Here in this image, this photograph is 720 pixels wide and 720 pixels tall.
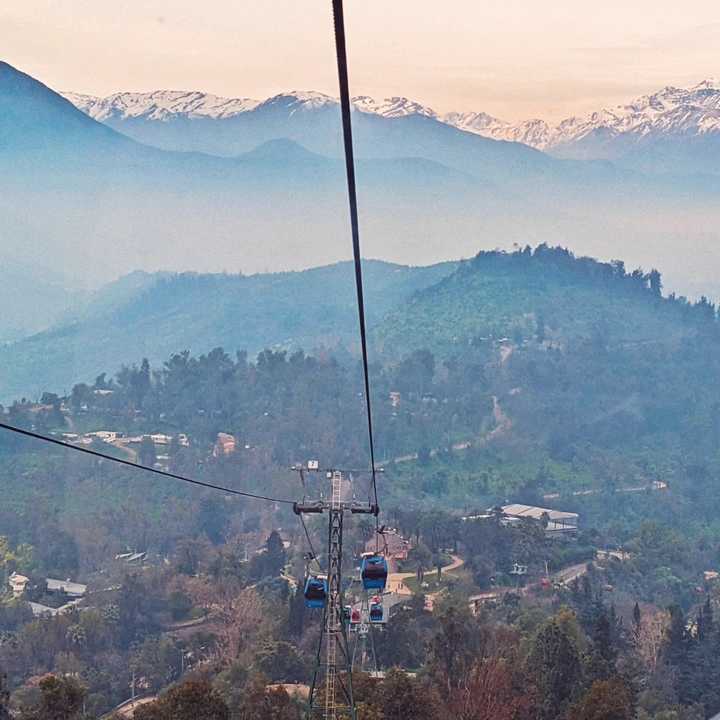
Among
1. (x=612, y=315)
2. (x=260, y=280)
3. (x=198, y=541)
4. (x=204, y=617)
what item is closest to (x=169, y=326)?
(x=260, y=280)

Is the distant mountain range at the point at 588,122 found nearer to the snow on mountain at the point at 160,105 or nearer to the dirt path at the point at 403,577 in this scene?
the snow on mountain at the point at 160,105

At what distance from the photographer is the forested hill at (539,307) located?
62250 millimetres

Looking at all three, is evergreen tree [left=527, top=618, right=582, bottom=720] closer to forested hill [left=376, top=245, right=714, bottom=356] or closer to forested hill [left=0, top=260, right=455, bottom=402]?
forested hill [left=376, top=245, right=714, bottom=356]

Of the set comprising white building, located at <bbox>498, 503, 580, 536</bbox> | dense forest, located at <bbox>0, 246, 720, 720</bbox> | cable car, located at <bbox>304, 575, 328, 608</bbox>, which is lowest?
white building, located at <bbox>498, 503, 580, 536</bbox>

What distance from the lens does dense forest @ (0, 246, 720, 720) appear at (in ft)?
78.0

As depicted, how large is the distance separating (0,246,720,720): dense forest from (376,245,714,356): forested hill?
0.14 metres

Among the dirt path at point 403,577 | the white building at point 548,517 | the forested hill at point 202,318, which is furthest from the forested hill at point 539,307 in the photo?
the dirt path at point 403,577

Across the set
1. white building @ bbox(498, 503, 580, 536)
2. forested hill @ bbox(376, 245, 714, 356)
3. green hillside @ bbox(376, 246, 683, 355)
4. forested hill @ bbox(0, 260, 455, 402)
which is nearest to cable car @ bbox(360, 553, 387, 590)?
white building @ bbox(498, 503, 580, 536)

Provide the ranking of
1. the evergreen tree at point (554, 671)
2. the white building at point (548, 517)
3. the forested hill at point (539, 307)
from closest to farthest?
the evergreen tree at point (554, 671) < the white building at point (548, 517) < the forested hill at point (539, 307)

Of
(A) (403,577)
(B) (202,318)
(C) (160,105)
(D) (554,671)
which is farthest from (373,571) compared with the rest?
(C) (160,105)

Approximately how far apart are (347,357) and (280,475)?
53.5 ft

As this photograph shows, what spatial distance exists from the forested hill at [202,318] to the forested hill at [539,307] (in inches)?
159

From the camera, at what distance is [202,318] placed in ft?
248

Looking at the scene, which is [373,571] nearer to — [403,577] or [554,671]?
[554,671]
